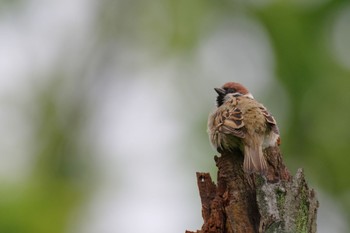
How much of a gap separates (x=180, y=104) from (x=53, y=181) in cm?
183

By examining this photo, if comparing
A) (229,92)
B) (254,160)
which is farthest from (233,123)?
(254,160)

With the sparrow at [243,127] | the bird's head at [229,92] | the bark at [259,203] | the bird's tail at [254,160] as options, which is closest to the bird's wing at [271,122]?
the sparrow at [243,127]

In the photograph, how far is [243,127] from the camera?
7383 millimetres

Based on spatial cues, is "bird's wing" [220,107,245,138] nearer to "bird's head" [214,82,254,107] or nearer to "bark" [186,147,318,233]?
"bird's head" [214,82,254,107]

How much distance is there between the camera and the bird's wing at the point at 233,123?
730cm

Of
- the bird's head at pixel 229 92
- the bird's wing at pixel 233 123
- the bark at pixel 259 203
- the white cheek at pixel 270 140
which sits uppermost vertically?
the bird's head at pixel 229 92

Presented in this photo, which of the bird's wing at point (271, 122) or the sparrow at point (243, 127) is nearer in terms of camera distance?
the sparrow at point (243, 127)

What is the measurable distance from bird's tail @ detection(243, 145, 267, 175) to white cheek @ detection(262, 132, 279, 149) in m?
0.11

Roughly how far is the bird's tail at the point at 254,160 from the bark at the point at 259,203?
1.7 inches

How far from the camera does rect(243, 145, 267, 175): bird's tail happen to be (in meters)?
5.86

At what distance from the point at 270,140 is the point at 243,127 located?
344 mm

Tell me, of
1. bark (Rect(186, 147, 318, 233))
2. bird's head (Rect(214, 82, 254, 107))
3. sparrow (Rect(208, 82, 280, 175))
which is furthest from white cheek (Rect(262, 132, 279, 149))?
bird's head (Rect(214, 82, 254, 107))

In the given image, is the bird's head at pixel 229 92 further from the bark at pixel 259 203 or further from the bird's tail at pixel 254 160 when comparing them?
the bark at pixel 259 203

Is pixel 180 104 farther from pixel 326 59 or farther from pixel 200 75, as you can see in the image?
pixel 326 59
